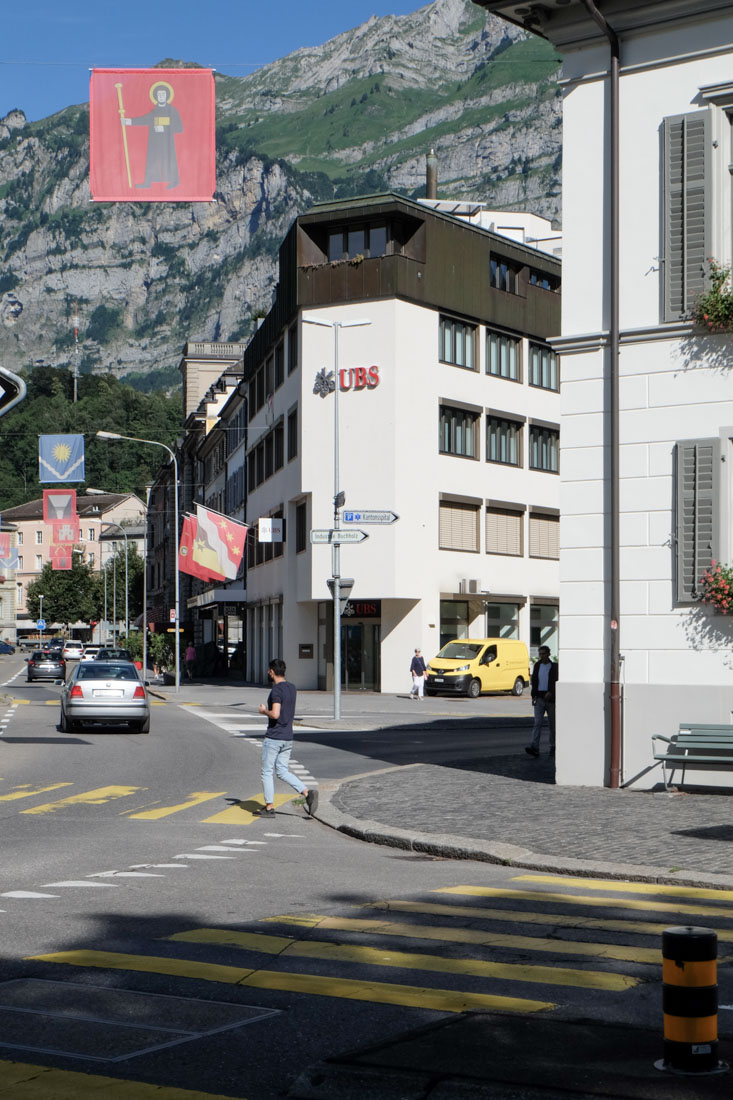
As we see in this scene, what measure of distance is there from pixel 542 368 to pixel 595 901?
1884 inches

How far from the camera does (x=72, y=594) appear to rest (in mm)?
132875

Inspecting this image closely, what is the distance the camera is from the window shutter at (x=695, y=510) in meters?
16.3

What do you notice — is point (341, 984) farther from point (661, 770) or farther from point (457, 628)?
point (457, 628)

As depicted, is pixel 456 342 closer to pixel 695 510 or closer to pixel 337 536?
pixel 337 536

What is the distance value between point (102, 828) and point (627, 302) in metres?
8.67

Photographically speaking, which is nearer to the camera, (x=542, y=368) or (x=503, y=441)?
(x=503, y=441)

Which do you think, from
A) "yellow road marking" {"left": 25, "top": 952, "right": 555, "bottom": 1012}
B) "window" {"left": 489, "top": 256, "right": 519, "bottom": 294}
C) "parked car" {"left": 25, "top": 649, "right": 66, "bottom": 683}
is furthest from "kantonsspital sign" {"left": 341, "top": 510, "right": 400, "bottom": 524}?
"parked car" {"left": 25, "top": 649, "right": 66, "bottom": 683}

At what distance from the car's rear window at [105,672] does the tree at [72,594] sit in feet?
341

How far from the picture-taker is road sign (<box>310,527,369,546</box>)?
102 ft

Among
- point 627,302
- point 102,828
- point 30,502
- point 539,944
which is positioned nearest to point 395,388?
point 627,302

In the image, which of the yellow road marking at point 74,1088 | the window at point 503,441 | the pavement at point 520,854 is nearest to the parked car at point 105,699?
the pavement at point 520,854

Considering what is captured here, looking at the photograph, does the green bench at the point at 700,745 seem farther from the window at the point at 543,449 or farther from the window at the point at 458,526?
the window at the point at 543,449

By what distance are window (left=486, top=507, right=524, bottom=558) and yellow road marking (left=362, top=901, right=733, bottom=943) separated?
144 feet

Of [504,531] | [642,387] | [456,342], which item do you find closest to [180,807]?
[642,387]
